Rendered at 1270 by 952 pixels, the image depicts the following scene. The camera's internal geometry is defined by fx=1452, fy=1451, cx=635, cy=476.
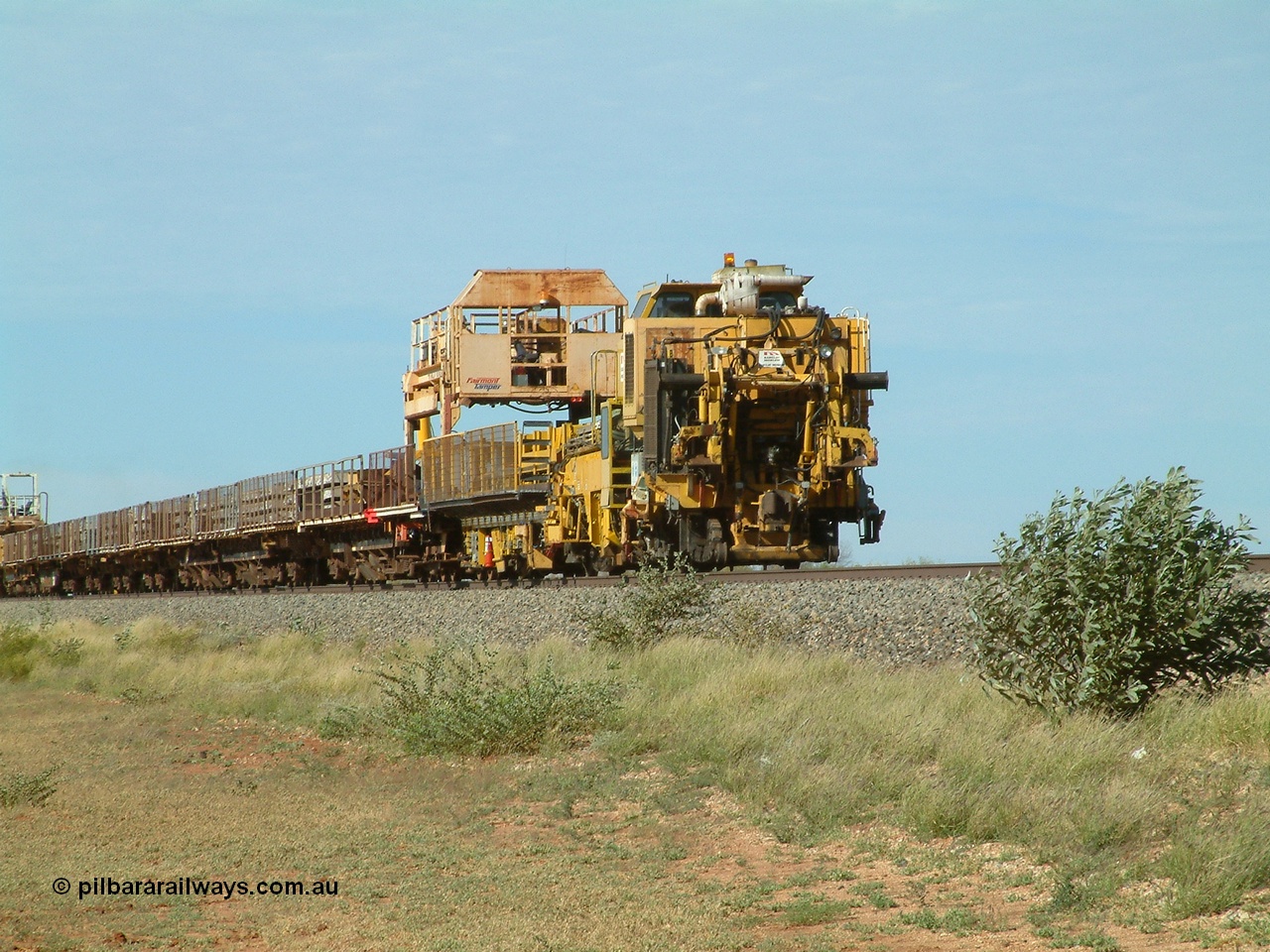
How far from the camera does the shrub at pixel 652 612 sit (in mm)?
13516

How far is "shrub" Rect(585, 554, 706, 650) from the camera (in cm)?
1352

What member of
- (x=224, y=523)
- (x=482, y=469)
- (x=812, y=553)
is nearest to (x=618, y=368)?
(x=812, y=553)

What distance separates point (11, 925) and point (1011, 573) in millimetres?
5612

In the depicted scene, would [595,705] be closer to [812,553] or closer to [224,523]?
[812,553]

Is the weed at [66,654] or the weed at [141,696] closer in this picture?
the weed at [141,696]

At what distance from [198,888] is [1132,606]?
5051 mm

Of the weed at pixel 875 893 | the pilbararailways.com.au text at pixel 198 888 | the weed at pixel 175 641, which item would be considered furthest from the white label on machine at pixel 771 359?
the weed at pixel 875 893

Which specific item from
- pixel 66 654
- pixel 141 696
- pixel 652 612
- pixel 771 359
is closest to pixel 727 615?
pixel 652 612

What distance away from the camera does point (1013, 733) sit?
25.9ft

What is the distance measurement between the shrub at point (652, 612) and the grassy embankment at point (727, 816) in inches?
68.2

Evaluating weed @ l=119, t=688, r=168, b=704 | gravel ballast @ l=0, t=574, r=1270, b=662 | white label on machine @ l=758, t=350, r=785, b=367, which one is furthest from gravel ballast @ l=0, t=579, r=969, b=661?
weed @ l=119, t=688, r=168, b=704

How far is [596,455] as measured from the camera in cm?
2073

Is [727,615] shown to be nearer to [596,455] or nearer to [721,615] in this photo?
[721,615]

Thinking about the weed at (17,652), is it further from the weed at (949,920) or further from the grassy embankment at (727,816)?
the weed at (949,920)
